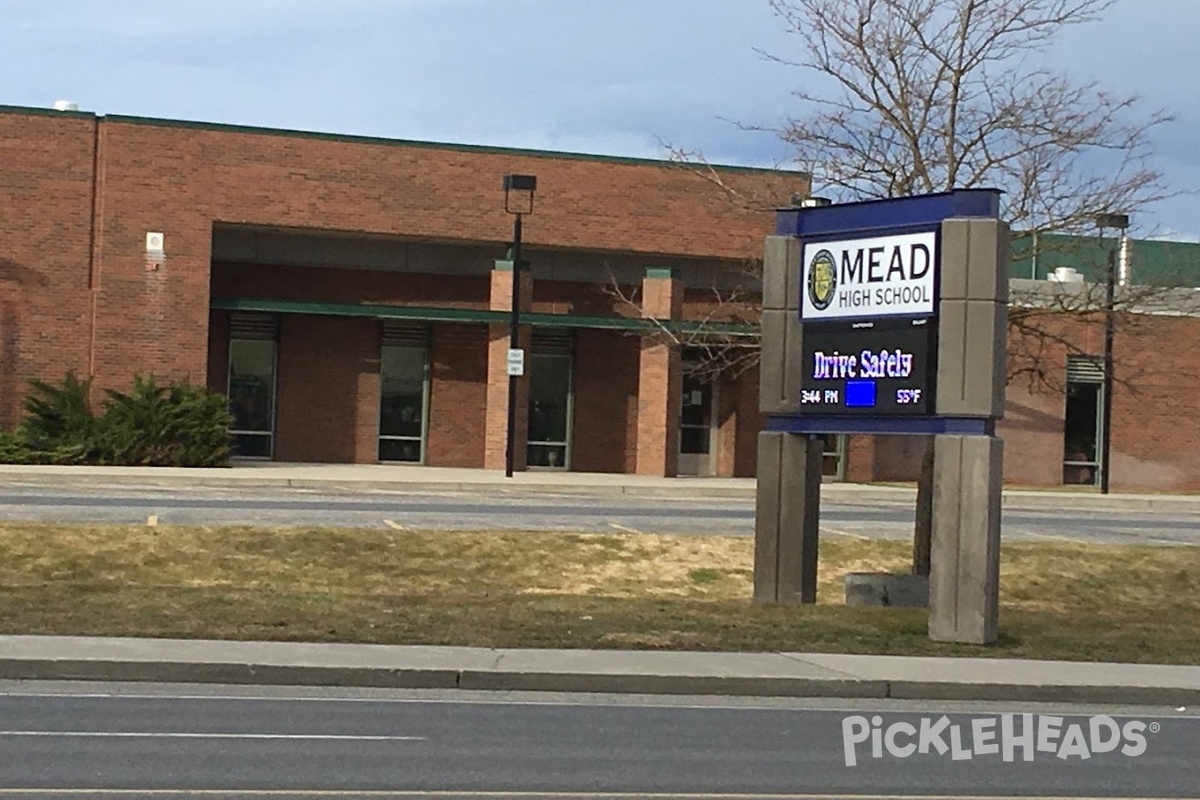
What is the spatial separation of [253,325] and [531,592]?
2094cm

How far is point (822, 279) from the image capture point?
17.7 meters

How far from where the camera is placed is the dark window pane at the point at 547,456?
134 feet

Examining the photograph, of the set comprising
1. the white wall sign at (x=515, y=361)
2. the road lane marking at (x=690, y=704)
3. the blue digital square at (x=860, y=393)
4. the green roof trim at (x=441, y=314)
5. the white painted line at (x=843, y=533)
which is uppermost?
the green roof trim at (x=441, y=314)

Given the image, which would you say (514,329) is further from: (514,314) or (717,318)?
(717,318)

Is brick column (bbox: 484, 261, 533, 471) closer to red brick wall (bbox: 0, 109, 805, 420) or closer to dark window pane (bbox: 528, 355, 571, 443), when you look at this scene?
red brick wall (bbox: 0, 109, 805, 420)

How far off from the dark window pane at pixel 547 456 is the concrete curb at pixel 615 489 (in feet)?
12.5

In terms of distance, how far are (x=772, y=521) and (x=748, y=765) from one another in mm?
8558

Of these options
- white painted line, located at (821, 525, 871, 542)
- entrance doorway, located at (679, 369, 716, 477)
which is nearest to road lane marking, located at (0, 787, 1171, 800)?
white painted line, located at (821, 525, 871, 542)

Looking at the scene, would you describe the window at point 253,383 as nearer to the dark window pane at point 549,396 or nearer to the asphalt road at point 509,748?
the dark window pane at point 549,396

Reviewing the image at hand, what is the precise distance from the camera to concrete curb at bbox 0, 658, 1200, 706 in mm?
12711

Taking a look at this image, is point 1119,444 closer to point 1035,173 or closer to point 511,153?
point 511,153

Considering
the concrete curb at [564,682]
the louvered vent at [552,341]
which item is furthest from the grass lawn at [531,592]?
the louvered vent at [552,341]

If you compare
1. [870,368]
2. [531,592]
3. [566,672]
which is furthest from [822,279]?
[566,672]

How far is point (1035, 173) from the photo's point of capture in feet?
71.7
